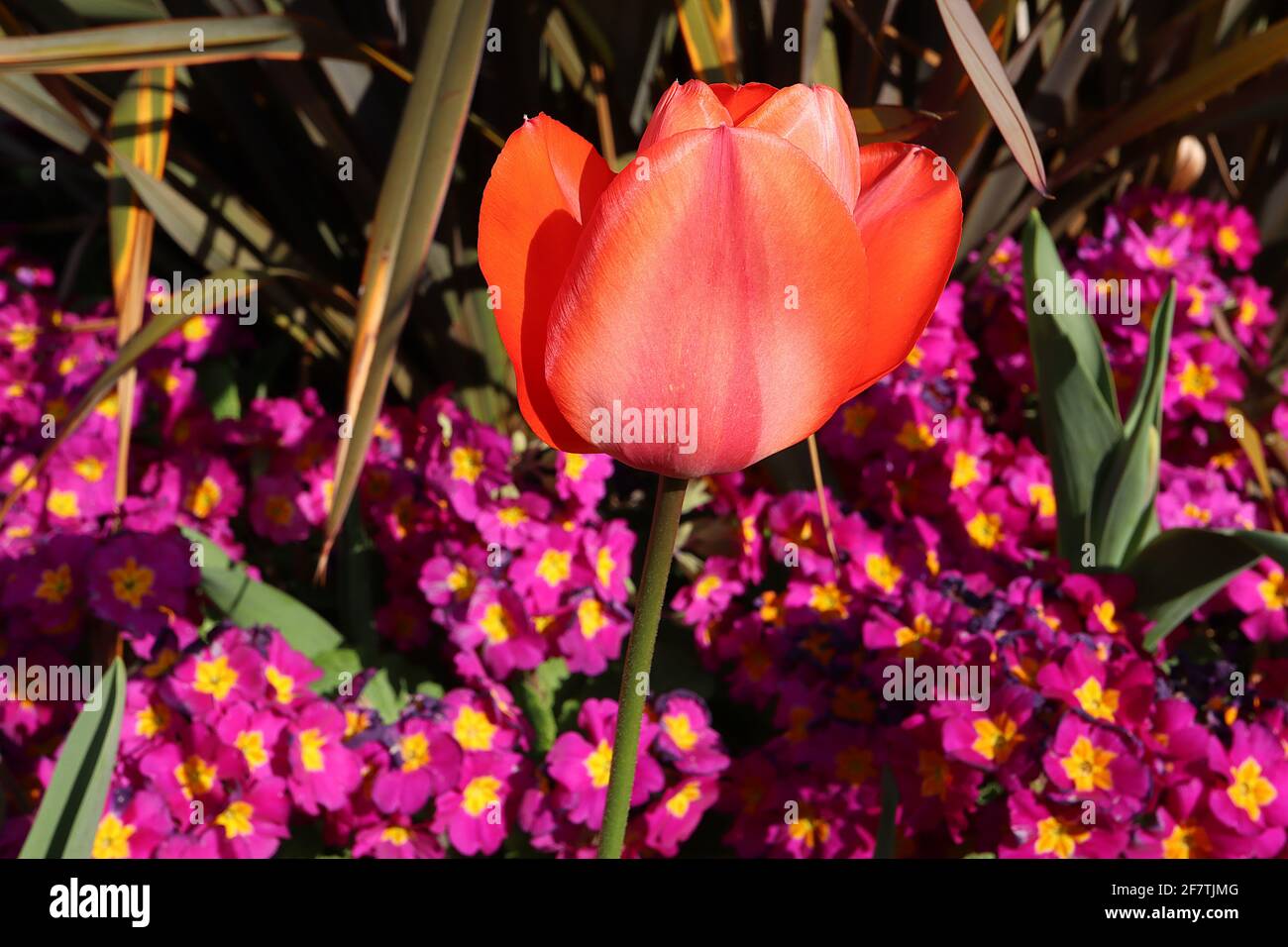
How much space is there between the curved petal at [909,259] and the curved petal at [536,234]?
0.43 ft

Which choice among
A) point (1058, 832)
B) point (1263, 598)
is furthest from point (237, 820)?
point (1263, 598)

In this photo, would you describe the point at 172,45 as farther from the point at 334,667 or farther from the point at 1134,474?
the point at 1134,474

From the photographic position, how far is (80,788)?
1.00 metres

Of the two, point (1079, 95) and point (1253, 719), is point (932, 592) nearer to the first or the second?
point (1253, 719)

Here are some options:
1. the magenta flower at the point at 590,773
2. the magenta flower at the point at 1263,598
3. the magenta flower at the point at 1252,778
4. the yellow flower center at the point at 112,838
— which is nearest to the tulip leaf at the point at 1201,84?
the magenta flower at the point at 1263,598

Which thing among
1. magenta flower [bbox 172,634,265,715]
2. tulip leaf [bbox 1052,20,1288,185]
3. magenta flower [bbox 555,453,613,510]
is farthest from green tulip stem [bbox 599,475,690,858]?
tulip leaf [bbox 1052,20,1288,185]

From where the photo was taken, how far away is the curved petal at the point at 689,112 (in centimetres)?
46

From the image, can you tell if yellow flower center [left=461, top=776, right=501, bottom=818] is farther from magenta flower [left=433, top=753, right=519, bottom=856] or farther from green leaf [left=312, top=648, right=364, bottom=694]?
green leaf [left=312, top=648, right=364, bottom=694]

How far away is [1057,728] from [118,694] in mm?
929

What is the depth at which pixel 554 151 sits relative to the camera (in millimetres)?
462

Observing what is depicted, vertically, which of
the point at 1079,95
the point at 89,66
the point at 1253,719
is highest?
the point at 1079,95

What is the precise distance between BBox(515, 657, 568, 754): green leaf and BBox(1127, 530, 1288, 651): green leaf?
2.60 ft

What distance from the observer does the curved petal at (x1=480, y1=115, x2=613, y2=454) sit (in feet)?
1.47
